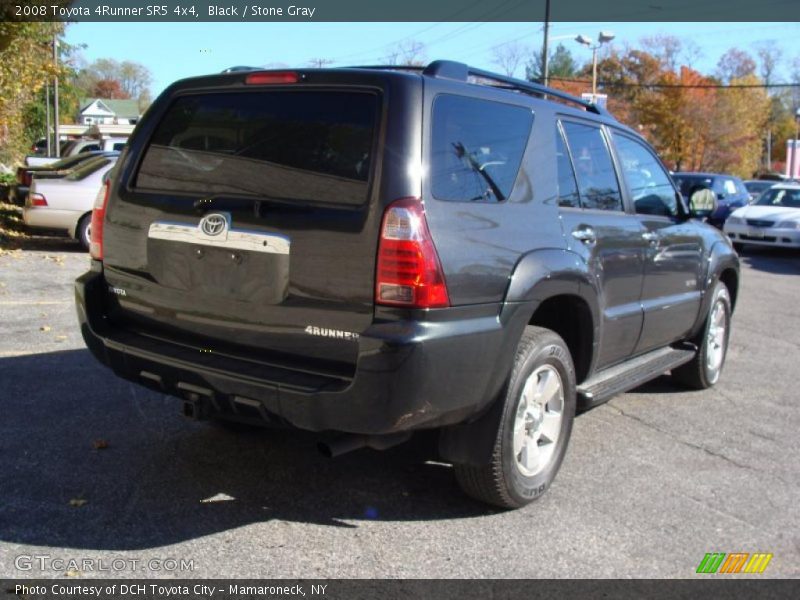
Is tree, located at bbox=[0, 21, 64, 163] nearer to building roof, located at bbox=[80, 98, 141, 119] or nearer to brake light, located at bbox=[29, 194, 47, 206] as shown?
brake light, located at bbox=[29, 194, 47, 206]

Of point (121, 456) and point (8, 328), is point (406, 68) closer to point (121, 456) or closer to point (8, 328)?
point (121, 456)

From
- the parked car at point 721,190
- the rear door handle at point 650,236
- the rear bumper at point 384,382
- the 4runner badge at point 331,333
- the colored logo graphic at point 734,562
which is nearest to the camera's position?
the rear bumper at point 384,382

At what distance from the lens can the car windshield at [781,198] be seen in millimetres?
18000

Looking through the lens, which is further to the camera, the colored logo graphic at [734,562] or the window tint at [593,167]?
the window tint at [593,167]

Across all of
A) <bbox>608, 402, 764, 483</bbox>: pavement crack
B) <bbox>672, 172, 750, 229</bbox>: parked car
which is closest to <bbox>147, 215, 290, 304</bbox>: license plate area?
<bbox>608, 402, 764, 483</bbox>: pavement crack

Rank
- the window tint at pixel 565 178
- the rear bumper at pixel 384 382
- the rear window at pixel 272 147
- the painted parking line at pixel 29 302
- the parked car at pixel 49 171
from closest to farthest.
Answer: the rear bumper at pixel 384 382, the rear window at pixel 272 147, the window tint at pixel 565 178, the painted parking line at pixel 29 302, the parked car at pixel 49 171

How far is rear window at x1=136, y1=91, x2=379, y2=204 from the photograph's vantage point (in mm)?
3307

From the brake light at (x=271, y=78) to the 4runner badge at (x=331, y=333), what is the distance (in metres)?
1.13

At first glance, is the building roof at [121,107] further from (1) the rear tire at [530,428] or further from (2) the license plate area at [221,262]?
(1) the rear tire at [530,428]

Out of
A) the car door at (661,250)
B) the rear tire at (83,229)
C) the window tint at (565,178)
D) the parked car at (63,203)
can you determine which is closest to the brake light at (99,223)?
the window tint at (565,178)

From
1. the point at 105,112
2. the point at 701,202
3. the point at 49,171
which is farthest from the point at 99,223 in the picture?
the point at 105,112

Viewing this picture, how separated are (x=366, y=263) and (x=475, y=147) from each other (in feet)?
2.73

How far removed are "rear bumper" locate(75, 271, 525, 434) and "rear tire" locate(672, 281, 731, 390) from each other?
120 inches

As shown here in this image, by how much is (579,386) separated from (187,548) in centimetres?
221
